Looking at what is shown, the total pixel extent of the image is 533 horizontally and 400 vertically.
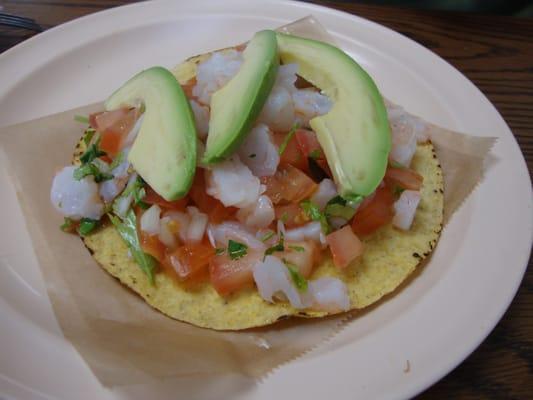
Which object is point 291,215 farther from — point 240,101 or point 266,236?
point 240,101

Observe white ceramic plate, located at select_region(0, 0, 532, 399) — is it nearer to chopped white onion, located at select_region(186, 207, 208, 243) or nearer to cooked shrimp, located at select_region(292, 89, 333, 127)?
chopped white onion, located at select_region(186, 207, 208, 243)

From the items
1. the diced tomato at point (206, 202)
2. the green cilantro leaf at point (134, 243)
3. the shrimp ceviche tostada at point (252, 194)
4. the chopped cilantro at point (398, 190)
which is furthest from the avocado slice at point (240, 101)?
the chopped cilantro at point (398, 190)

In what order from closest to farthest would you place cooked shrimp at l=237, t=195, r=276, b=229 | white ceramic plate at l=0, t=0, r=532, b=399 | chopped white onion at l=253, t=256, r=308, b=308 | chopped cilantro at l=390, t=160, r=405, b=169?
white ceramic plate at l=0, t=0, r=532, b=399
chopped white onion at l=253, t=256, r=308, b=308
cooked shrimp at l=237, t=195, r=276, b=229
chopped cilantro at l=390, t=160, r=405, b=169

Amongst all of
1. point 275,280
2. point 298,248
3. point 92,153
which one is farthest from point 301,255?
point 92,153

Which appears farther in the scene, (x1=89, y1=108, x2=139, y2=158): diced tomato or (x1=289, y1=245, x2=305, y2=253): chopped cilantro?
(x1=89, y1=108, x2=139, y2=158): diced tomato

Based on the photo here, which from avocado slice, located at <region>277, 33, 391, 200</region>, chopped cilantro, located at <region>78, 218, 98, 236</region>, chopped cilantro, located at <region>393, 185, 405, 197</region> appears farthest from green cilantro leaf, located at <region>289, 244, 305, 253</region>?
chopped cilantro, located at <region>78, 218, 98, 236</region>

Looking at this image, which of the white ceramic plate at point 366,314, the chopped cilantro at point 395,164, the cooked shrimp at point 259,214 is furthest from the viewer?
the chopped cilantro at point 395,164

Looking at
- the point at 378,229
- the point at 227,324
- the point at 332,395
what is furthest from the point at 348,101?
the point at 332,395

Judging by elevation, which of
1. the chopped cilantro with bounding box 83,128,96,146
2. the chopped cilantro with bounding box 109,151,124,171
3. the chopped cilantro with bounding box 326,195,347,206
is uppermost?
the chopped cilantro with bounding box 83,128,96,146

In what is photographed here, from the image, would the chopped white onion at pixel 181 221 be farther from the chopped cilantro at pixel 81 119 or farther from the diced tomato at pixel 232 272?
the chopped cilantro at pixel 81 119
